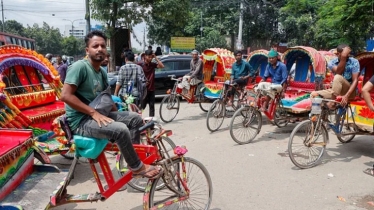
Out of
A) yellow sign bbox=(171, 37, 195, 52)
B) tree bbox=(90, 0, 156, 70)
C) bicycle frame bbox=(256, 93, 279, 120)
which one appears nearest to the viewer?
bicycle frame bbox=(256, 93, 279, 120)

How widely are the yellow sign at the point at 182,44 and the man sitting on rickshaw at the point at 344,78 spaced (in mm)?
22065

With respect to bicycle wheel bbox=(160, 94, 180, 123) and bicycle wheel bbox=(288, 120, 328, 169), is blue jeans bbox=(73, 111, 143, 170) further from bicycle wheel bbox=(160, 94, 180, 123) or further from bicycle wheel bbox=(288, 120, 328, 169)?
bicycle wheel bbox=(160, 94, 180, 123)

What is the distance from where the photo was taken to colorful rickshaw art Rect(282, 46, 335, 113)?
7.42m

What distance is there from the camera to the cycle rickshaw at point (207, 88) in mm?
8305

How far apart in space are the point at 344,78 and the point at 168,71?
715cm

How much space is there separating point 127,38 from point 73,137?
13.5m

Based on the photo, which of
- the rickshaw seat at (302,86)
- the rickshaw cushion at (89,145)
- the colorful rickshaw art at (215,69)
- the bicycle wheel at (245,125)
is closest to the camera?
the rickshaw cushion at (89,145)

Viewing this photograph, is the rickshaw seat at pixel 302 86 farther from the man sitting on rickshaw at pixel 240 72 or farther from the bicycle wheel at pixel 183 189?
the bicycle wheel at pixel 183 189

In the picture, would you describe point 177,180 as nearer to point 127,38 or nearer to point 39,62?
point 39,62

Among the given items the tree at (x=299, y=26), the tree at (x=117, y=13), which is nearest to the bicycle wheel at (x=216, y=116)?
the tree at (x=117, y=13)

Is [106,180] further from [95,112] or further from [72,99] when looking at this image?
[72,99]

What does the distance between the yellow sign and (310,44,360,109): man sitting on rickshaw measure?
72.4ft

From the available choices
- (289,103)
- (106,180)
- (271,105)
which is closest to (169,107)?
(271,105)

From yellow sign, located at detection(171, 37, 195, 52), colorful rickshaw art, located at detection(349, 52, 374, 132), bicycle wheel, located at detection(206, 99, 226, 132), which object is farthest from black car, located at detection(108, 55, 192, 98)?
yellow sign, located at detection(171, 37, 195, 52)
